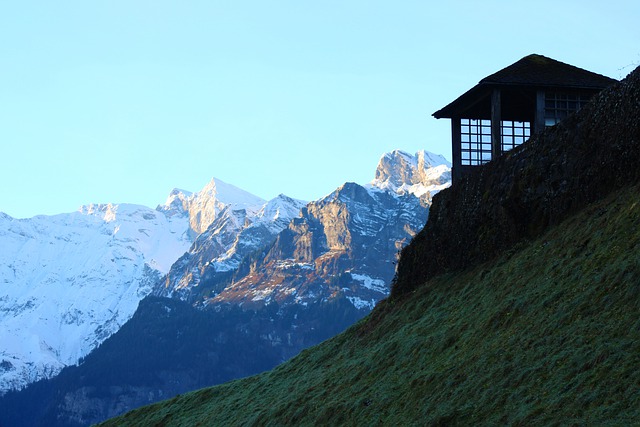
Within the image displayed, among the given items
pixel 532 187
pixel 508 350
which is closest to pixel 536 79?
pixel 532 187

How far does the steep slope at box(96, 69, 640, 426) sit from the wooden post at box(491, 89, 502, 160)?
3.48 m

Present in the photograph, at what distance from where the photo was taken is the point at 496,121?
163 feet

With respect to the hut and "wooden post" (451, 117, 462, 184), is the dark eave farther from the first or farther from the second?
"wooden post" (451, 117, 462, 184)

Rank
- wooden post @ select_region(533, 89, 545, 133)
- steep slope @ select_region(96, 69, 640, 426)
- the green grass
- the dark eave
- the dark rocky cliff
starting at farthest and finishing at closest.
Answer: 1. wooden post @ select_region(533, 89, 545, 133)
2. the dark eave
3. the dark rocky cliff
4. steep slope @ select_region(96, 69, 640, 426)
5. the green grass

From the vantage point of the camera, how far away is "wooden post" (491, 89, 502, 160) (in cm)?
4950

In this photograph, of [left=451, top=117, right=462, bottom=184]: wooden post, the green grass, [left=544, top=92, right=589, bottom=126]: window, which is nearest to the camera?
the green grass

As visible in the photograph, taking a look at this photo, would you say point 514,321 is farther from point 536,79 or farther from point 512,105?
point 512,105

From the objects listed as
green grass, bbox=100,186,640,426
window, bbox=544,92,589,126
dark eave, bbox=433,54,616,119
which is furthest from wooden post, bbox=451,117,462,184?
green grass, bbox=100,186,640,426

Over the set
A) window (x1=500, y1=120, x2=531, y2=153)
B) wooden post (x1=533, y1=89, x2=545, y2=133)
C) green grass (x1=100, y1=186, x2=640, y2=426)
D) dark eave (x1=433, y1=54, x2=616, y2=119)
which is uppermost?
dark eave (x1=433, y1=54, x2=616, y2=119)

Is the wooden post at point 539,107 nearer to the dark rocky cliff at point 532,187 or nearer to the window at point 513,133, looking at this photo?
the window at point 513,133

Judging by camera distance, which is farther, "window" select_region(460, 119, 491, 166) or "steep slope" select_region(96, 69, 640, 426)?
"window" select_region(460, 119, 491, 166)

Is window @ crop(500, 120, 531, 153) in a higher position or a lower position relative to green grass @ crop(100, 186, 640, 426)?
higher

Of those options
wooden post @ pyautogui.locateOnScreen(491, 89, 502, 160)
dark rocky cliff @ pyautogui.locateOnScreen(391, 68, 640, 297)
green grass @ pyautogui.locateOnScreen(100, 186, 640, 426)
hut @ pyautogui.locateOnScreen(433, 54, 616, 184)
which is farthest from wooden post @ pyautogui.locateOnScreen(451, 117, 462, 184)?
green grass @ pyautogui.locateOnScreen(100, 186, 640, 426)

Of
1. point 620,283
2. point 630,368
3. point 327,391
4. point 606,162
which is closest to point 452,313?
point 327,391
